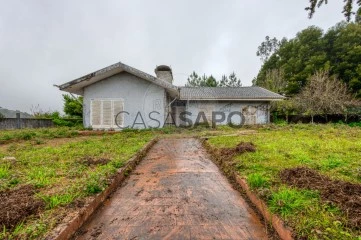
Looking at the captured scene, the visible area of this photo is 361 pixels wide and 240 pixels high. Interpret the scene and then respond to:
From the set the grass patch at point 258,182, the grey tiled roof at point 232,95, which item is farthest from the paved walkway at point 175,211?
the grey tiled roof at point 232,95

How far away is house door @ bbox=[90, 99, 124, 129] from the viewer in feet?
38.5

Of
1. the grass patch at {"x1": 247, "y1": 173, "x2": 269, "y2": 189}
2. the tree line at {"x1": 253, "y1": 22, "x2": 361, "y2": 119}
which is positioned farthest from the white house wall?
the tree line at {"x1": 253, "y1": 22, "x2": 361, "y2": 119}

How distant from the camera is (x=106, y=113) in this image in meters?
11.8

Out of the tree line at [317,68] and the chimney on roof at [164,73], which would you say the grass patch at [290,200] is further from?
the tree line at [317,68]

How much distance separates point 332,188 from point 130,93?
10.7 metres

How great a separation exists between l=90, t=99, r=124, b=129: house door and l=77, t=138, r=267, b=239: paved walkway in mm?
8359

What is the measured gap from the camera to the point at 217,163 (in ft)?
15.4

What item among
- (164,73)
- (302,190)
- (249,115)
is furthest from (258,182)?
(164,73)

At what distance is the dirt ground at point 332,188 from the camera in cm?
200

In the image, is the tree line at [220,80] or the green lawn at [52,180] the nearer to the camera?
the green lawn at [52,180]

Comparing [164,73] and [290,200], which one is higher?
[164,73]

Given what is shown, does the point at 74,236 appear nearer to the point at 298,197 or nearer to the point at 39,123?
the point at 298,197

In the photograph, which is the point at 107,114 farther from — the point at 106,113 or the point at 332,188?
the point at 332,188

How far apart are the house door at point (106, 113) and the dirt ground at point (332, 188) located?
32.9 feet
